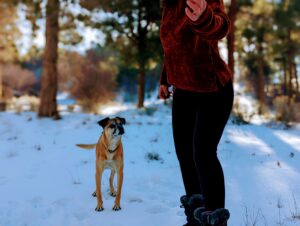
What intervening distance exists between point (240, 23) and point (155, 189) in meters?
18.1

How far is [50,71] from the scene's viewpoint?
11.9m

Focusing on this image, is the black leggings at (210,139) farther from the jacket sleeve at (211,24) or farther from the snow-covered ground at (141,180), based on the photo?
the snow-covered ground at (141,180)

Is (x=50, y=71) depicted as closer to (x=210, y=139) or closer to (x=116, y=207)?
(x=116, y=207)

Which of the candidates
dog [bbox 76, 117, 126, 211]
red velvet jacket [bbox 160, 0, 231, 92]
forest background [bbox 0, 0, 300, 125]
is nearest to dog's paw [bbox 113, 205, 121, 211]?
dog [bbox 76, 117, 126, 211]

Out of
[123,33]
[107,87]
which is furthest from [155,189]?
[107,87]

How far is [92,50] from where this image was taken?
3356 cm

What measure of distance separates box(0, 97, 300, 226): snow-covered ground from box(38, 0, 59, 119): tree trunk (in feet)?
11.8

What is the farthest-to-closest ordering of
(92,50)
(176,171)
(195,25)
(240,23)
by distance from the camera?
(92,50) → (240,23) → (176,171) → (195,25)

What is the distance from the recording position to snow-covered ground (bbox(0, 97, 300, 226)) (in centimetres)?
338

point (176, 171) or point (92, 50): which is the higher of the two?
point (92, 50)

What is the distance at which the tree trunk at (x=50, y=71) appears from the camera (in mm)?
11672

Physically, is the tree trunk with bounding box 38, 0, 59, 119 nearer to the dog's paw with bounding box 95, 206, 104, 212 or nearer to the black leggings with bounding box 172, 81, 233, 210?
the dog's paw with bounding box 95, 206, 104, 212

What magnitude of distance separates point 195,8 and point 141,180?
3.19 metres

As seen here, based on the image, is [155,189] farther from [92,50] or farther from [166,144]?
[92,50]
